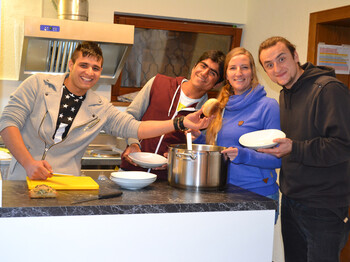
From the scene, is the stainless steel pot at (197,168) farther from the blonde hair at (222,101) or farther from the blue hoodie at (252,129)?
the blonde hair at (222,101)

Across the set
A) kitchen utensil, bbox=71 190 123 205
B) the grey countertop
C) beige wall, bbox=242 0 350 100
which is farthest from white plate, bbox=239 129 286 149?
beige wall, bbox=242 0 350 100

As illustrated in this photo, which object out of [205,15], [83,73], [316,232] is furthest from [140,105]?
[205,15]

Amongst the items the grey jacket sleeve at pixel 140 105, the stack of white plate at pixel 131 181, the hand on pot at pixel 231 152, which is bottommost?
the stack of white plate at pixel 131 181

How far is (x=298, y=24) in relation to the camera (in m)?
3.35

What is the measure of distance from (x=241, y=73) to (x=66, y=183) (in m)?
0.92

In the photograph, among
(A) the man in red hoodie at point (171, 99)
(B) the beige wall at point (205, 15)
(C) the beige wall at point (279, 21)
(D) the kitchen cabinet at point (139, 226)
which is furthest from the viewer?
(B) the beige wall at point (205, 15)

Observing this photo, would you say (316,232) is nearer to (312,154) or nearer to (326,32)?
(312,154)

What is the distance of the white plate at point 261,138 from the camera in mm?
1737

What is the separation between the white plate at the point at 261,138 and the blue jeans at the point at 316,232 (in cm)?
33

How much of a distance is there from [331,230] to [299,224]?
0.15 m

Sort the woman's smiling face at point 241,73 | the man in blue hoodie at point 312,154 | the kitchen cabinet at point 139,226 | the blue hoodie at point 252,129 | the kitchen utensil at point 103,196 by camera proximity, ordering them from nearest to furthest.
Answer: the kitchen cabinet at point 139,226 < the kitchen utensil at point 103,196 < the man in blue hoodie at point 312,154 < the blue hoodie at point 252,129 < the woman's smiling face at point 241,73

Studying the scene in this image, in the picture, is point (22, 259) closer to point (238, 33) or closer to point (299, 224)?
point (299, 224)

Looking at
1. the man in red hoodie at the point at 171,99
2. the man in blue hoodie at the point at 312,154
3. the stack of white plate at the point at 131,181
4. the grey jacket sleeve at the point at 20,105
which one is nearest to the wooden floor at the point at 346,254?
the man in blue hoodie at the point at 312,154

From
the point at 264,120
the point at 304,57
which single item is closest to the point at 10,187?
the point at 264,120
